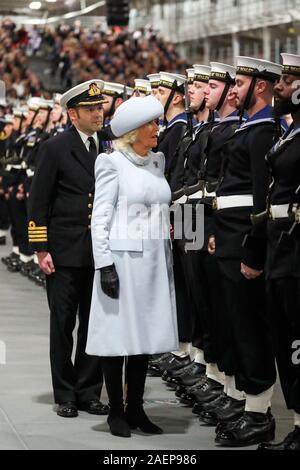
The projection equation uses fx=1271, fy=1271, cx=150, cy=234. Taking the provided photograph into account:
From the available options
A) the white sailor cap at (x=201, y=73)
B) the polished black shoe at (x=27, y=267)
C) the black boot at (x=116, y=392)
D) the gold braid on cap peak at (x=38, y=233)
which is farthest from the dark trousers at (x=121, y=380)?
the polished black shoe at (x=27, y=267)

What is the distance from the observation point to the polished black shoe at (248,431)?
7012 millimetres

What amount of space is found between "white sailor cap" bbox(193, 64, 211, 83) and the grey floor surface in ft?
7.15

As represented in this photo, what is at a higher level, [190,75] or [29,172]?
[190,75]

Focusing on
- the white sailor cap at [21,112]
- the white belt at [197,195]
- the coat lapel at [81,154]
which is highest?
the white sailor cap at [21,112]

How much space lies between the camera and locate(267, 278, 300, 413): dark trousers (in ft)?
21.3

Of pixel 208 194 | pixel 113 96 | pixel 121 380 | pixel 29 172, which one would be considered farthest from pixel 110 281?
pixel 29 172

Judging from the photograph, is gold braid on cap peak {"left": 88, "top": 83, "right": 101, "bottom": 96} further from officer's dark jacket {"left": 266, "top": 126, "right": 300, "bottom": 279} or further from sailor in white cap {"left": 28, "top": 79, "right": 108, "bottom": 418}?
officer's dark jacket {"left": 266, "top": 126, "right": 300, "bottom": 279}

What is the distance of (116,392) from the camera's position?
7207 mm

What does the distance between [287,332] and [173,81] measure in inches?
136

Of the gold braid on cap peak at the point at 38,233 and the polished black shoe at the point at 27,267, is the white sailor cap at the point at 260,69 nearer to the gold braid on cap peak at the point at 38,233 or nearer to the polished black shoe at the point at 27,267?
the gold braid on cap peak at the point at 38,233

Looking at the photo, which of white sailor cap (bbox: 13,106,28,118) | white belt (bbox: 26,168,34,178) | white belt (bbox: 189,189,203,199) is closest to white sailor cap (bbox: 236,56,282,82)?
white belt (bbox: 189,189,203,199)

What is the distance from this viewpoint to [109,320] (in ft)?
23.3

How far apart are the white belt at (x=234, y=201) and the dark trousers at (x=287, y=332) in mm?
666

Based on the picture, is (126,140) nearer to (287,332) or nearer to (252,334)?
(252,334)
